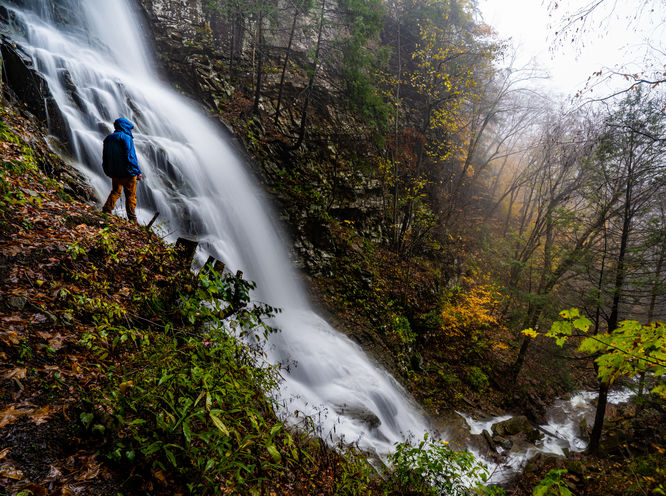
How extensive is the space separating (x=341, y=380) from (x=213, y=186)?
6712 millimetres

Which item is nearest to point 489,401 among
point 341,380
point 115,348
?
point 341,380

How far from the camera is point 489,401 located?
32.1ft

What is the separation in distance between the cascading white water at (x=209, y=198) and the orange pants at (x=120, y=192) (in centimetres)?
120

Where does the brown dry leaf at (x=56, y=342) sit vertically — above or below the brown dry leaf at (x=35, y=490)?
below

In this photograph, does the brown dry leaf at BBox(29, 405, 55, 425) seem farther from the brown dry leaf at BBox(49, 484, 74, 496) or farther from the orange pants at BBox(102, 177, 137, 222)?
the orange pants at BBox(102, 177, 137, 222)

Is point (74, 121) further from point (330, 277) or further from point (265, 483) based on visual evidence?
point (265, 483)

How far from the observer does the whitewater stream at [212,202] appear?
6.15m

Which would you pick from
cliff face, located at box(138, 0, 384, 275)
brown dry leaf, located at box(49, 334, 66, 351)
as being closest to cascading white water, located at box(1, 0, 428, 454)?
cliff face, located at box(138, 0, 384, 275)

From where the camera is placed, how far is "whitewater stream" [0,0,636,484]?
242 inches

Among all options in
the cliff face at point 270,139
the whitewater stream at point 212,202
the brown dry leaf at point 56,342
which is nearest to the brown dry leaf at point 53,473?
the brown dry leaf at point 56,342

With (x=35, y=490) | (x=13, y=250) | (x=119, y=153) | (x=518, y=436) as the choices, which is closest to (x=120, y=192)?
(x=119, y=153)

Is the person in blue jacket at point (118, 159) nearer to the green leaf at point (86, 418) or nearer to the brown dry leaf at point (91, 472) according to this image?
the green leaf at point (86, 418)

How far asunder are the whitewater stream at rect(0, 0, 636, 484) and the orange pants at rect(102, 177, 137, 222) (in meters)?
1.11

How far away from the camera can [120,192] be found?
5.05m
